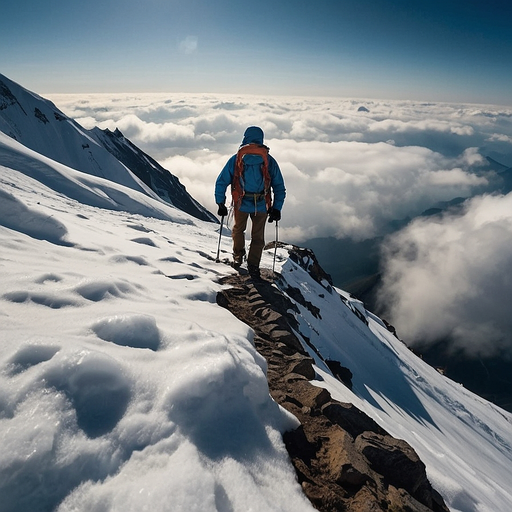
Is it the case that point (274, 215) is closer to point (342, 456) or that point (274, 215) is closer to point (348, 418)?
point (348, 418)

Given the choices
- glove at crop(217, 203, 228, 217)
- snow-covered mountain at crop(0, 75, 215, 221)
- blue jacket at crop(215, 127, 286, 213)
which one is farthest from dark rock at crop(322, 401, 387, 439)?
snow-covered mountain at crop(0, 75, 215, 221)

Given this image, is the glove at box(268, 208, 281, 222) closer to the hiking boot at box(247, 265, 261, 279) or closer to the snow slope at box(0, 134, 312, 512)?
the hiking boot at box(247, 265, 261, 279)

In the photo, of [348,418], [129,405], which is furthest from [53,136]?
[348,418]

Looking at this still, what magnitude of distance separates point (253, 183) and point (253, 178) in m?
0.14

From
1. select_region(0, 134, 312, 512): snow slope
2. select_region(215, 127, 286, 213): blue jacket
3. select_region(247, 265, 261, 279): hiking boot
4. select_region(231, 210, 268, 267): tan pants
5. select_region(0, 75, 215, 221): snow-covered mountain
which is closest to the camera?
select_region(0, 134, 312, 512): snow slope

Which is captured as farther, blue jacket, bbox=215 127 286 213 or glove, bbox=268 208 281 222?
glove, bbox=268 208 281 222

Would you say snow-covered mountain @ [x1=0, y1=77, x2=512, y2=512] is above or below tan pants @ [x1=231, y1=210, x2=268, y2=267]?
above

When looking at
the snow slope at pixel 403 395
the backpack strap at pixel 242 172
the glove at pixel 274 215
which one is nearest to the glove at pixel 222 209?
the backpack strap at pixel 242 172

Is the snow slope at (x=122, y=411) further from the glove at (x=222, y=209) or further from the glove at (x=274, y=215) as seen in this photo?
the glove at (x=222, y=209)

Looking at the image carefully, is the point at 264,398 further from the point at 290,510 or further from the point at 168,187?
the point at 168,187

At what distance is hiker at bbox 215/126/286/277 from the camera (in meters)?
9.43

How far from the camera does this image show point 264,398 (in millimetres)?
3486

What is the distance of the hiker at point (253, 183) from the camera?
9.43 metres

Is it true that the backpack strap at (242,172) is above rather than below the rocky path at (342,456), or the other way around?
above
